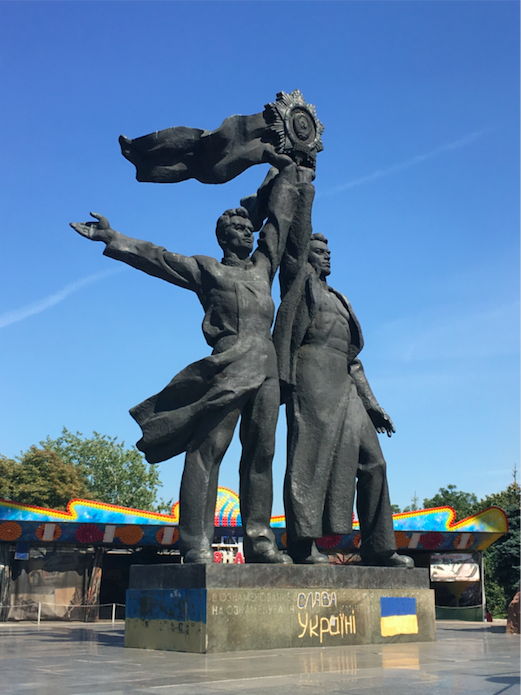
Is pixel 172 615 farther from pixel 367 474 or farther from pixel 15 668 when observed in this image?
pixel 367 474

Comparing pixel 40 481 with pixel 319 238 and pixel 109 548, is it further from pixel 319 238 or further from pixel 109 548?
pixel 319 238

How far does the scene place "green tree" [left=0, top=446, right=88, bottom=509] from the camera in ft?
109

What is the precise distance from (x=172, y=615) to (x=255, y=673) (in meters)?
1.64

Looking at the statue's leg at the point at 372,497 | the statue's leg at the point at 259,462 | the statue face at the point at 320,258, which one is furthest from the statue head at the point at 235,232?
the statue's leg at the point at 372,497

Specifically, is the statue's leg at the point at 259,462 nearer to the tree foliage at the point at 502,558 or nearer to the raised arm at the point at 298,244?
the raised arm at the point at 298,244

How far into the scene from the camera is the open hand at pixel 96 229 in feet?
22.5

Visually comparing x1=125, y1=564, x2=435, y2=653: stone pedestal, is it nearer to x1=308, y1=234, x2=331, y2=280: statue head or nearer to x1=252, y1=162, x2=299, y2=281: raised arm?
x1=252, y1=162, x2=299, y2=281: raised arm

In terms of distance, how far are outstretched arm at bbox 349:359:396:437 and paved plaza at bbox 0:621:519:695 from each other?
247cm

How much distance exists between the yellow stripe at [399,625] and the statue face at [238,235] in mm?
3628

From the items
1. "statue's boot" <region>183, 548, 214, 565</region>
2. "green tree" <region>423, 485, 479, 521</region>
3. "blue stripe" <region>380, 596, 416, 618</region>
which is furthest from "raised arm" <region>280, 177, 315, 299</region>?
"green tree" <region>423, 485, 479, 521</region>

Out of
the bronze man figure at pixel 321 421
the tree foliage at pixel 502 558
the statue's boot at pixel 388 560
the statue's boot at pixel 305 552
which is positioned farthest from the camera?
the tree foliage at pixel 502 558

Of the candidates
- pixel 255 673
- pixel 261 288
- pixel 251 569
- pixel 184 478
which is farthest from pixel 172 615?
pixel 261 288

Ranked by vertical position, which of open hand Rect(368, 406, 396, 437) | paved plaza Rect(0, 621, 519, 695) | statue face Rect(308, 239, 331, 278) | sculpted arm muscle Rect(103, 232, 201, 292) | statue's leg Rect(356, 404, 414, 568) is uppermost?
statue face Rect(308, 239, 331, 278)

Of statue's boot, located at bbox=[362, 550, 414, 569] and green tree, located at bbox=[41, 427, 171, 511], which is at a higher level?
green tree, located at bbox=[41, 427, 171, 511]
